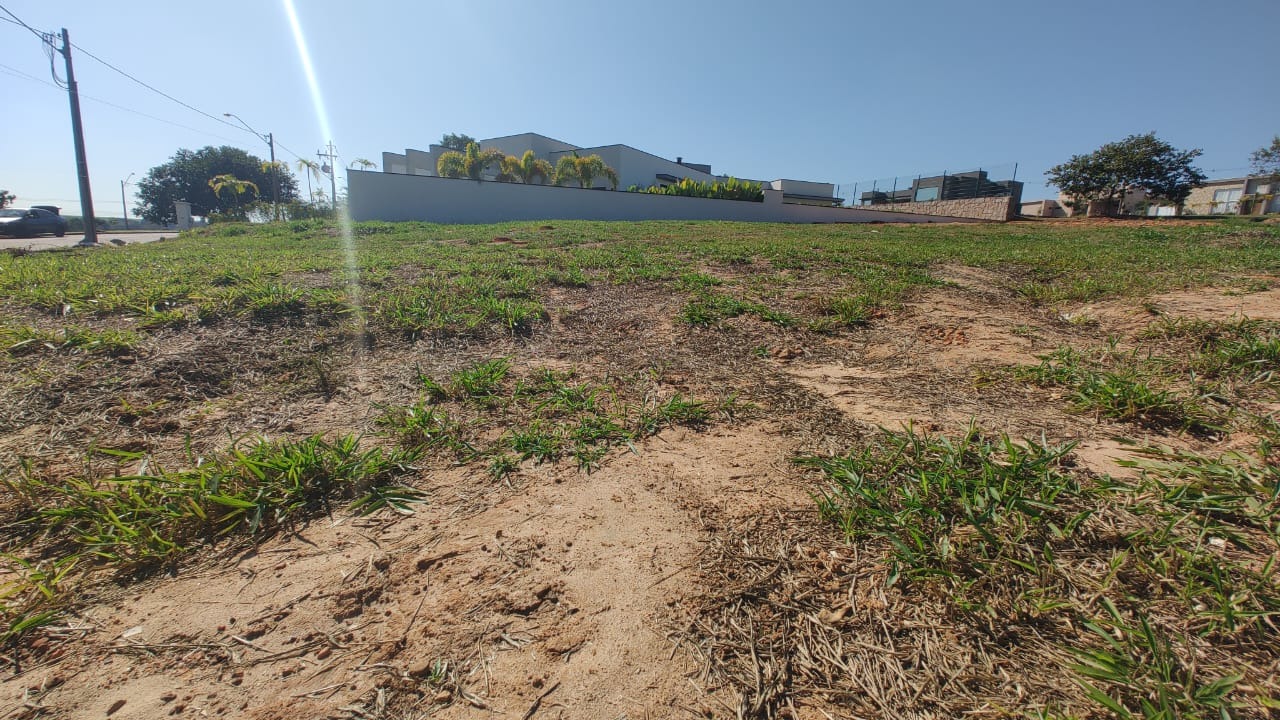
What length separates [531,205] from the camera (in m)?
21.0

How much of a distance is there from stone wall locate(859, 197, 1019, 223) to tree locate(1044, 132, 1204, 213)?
3091mm

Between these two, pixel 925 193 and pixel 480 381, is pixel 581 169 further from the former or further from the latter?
pixel 480 381

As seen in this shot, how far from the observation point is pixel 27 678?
1.01m

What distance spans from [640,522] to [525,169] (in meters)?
25.6

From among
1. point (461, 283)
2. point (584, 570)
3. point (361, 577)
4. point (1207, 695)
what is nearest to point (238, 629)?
point (361, 577)

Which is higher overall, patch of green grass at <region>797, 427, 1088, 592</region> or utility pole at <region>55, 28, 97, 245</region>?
utility pole at <region>55, 28, 97, 245</region>

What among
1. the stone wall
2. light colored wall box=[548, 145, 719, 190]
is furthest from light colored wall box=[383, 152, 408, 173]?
the stone wall

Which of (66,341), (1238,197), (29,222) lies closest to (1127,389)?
(66,341)

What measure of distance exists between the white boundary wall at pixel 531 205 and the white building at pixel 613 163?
802 cm

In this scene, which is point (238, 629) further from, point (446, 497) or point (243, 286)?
point (243, 286)

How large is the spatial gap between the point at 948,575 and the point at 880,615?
0.21 meters

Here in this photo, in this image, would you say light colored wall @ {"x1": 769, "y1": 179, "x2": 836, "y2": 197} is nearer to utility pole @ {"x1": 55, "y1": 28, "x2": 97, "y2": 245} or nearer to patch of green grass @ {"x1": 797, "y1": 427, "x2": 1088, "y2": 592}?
utility pole @ {"x1": 55, "y1": 28, "x2": 97, "y2": 245}

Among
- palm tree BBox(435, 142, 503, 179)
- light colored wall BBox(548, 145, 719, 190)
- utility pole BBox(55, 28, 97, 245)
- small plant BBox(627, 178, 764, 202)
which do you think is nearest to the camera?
utility pole BBox(55, 28, 97, 245)

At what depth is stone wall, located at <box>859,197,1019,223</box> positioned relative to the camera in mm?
21766
